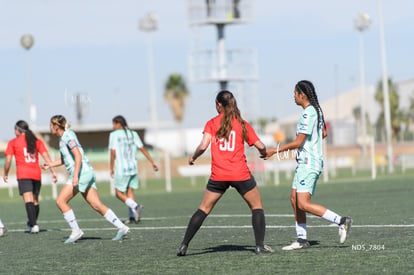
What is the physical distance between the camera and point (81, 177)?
49.6ft

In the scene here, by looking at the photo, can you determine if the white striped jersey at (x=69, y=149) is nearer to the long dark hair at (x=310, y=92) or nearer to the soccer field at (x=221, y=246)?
the soccer field at (x=221, y=246)

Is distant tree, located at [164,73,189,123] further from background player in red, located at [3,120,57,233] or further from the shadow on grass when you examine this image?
the shadow on grass

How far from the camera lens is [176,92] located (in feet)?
400

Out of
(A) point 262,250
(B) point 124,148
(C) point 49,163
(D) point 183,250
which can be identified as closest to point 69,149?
(C) point 49,163

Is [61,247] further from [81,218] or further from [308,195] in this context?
[81,218]

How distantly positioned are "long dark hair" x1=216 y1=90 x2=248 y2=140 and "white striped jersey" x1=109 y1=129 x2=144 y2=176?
8037 millimetres

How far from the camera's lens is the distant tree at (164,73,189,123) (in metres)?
122

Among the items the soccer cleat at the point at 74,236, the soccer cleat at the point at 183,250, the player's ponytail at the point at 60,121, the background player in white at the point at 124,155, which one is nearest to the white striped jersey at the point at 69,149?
the player's ponytail at the point at 60,121

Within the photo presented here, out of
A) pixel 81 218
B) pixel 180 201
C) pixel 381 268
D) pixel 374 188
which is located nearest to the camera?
pixel 381 268

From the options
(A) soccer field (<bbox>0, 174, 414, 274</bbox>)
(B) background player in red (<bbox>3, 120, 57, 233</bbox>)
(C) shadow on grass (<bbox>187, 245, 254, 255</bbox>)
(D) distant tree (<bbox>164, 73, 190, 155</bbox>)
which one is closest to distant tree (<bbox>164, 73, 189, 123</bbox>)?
(D) distant tree (<bbox>164, 73, 190, 155</bbox>)

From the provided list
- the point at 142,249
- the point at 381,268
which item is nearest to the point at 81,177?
the point at 142,249

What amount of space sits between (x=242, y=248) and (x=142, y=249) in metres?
1.41

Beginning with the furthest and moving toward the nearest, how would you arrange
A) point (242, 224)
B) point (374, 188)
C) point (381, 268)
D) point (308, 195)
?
point (374, 188)
point (242, 224)
point (308, 195)
point (381, 268)

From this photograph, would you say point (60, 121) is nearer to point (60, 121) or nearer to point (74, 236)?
point (60, 121)
